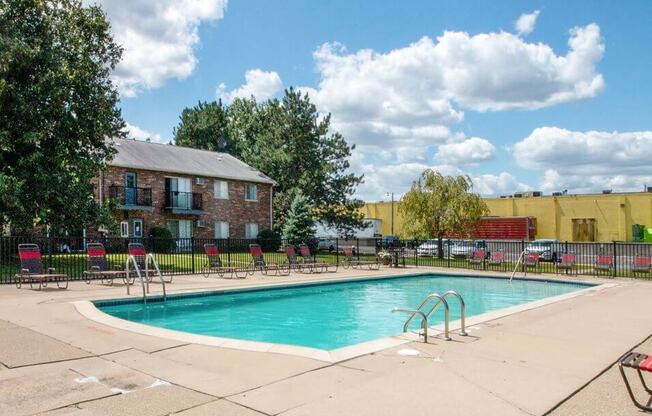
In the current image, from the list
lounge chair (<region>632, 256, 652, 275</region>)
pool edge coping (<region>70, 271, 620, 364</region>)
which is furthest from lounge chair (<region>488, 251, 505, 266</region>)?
pool edge coping (<region>70, 271, 620, 364</region>)

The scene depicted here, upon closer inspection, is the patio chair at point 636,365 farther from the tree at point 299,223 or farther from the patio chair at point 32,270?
the tree at point 299,223

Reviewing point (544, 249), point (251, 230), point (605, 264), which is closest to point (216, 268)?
point (605, 264)

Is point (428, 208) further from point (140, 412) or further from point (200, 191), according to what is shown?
point (140, 412)

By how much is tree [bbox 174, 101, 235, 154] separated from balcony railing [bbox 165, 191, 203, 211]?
26.0m

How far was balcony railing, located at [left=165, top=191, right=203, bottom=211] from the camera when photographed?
115 feet

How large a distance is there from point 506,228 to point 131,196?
33984 millimetres

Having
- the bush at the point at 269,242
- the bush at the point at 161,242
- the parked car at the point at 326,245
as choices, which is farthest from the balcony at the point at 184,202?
the parked car at the point at 326,245

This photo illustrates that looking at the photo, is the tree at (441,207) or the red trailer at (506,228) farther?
the red trailer at (506,228)

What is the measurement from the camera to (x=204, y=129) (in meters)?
62.7

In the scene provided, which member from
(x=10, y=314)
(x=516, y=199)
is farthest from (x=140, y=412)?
(x=516, y=199)

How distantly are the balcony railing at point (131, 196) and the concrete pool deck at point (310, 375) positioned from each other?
23.4m

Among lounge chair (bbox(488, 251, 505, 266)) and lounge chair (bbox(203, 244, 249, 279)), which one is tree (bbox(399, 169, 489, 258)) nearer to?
lounge chair (bbox(488, 251, 505, 266))

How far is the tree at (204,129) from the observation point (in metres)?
62.6

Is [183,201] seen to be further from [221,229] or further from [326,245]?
[326,245]
